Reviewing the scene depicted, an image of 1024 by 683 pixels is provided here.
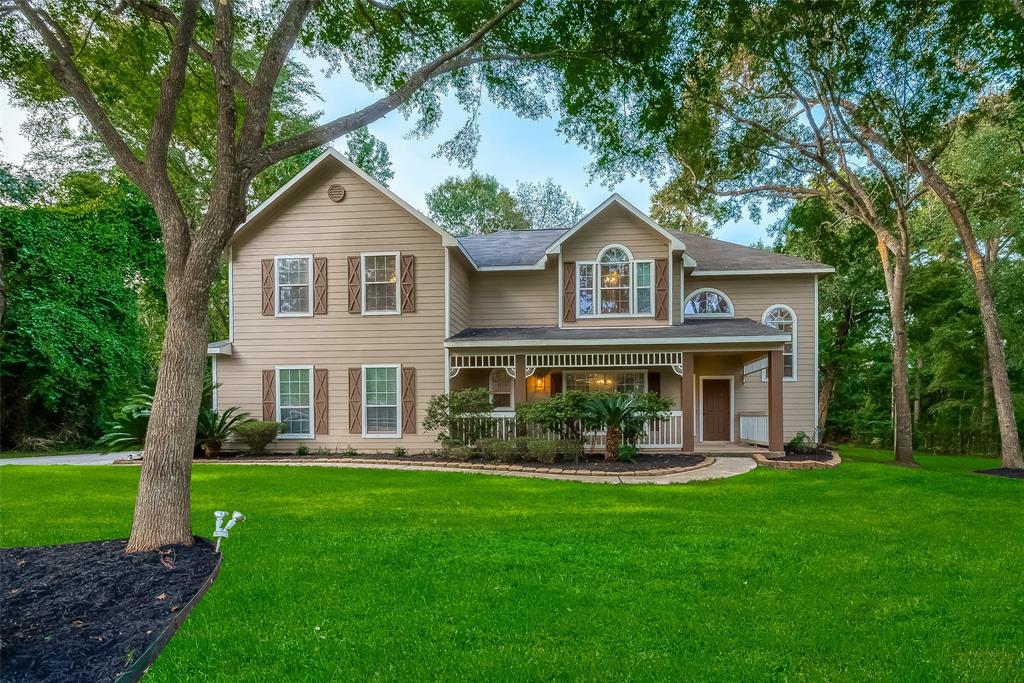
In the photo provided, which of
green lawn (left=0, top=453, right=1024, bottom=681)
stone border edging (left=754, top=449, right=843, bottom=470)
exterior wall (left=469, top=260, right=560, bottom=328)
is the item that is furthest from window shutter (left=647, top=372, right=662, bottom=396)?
green lawn (left=0, top=453, right=1024, bottom=681)

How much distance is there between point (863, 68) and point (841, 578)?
11.1 m

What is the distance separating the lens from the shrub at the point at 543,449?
11234 millimetres

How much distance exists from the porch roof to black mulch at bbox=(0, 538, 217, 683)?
8.37 m

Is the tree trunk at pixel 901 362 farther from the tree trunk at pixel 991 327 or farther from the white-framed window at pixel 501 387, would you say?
the white-framed window at pixel 501 387

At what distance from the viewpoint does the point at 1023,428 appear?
2120 centimetres

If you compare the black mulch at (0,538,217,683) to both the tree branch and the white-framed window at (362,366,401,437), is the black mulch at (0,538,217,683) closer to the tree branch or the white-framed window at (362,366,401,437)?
the tree branch

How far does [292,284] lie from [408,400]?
4.21m

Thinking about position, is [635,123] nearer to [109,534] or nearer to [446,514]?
[446,514]


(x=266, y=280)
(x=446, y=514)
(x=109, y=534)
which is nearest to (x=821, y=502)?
(x=446, y=514)

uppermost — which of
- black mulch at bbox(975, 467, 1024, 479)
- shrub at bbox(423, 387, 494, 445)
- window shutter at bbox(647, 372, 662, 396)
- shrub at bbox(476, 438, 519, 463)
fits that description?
window shutter at bbox(647, 372, 662, 396)

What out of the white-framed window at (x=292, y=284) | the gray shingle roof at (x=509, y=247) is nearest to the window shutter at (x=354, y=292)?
the white-framed window at (x=292, y=284)

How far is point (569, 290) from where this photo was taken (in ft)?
46.1

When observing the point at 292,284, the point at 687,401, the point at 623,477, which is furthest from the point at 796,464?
the point at 292,284

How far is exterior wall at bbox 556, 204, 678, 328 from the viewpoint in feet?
44.9
